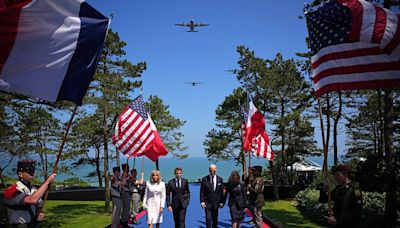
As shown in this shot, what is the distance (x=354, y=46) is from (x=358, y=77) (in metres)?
0.59

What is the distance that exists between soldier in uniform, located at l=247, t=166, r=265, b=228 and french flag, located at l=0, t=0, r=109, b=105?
807cm

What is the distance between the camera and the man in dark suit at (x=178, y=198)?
10633mm

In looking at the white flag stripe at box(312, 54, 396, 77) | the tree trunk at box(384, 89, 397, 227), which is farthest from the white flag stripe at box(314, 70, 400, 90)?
the tree trunk at box(384, 89, 397, 227)

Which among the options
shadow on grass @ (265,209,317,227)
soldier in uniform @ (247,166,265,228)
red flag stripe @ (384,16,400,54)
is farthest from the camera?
shadow on grass @ (265,209,317,227)

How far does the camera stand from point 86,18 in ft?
17.0

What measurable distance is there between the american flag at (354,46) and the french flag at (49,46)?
4137 mm

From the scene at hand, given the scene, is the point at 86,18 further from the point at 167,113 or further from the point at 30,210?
the point at 167,113

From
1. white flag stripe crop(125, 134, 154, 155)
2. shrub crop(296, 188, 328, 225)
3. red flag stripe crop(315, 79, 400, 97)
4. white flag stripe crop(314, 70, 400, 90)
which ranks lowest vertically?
shrub crop(296, 188, 328, 225)

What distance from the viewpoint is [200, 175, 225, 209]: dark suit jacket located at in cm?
1063

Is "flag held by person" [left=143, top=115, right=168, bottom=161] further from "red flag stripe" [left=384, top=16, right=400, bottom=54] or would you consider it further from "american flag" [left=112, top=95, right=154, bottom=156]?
"red flag stripe" [left=384, top=16, right=400, bottom=54]

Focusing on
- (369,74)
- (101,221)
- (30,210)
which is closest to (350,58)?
(369,74)

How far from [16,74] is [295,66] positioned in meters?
23.9

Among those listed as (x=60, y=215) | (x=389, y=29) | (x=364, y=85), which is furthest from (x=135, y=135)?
(x=389, y=29)

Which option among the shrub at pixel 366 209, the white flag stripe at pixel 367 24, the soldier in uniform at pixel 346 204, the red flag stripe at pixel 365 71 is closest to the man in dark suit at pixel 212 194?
the shrub at pixel 366 209
